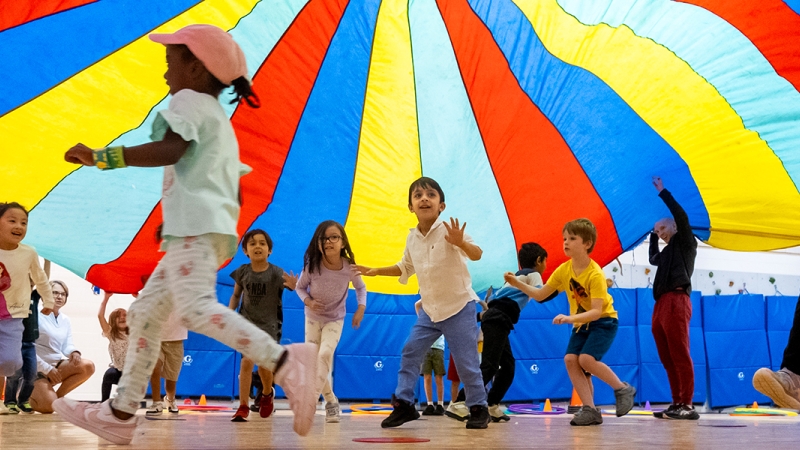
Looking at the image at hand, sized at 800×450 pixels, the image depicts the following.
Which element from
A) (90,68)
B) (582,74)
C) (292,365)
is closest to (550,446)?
(292,365)

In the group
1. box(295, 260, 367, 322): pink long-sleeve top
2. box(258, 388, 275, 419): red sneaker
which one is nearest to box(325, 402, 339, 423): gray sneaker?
box(258, 388, 275, 419): red sneaker

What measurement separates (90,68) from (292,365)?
8.08ft

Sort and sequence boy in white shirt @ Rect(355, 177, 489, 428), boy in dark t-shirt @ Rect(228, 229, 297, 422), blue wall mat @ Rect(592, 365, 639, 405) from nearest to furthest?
boy in white shirt @ Rect(355, 177, 489, 428), boy in dark t-shirt @ Rect(228, 229, 297, 422), blue wall mat @ Rect(592, 365, 639, 405)

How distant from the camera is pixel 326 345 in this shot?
3.94 m

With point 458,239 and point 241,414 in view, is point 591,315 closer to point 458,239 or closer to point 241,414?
point 458,239

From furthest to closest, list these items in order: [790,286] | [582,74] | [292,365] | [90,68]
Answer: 1. [790,286]
2. [582,74]
3. [90,68]
4. [292,365]

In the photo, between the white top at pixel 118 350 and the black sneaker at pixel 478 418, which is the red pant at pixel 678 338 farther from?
the white top at pixel 118 350

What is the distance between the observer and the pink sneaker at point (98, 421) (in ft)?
6.58

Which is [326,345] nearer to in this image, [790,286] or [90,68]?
[90,68]

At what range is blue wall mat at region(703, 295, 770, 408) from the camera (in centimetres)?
778

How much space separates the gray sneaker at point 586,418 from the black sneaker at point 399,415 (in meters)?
0.84

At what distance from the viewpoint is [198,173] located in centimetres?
209

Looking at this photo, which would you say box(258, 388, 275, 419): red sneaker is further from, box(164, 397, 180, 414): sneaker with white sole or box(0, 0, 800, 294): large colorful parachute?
box(0, 0, 800, 294): large colorful parachute

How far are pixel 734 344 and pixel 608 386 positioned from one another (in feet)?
5.21
